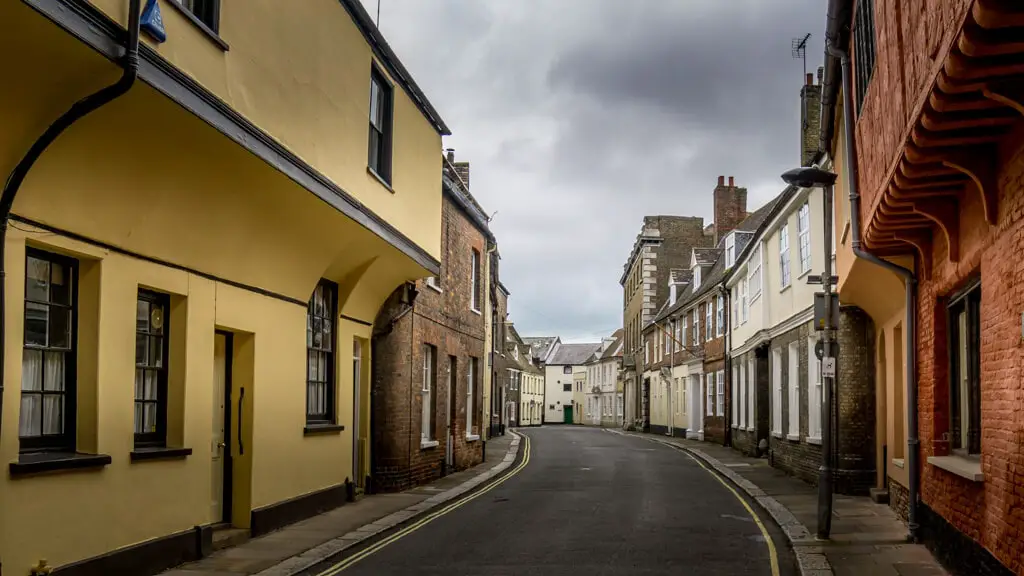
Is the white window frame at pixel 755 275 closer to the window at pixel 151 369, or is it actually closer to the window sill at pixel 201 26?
the window at pixel 151 369

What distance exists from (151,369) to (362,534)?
3680mm

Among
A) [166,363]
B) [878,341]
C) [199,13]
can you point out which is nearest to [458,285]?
[878,341]

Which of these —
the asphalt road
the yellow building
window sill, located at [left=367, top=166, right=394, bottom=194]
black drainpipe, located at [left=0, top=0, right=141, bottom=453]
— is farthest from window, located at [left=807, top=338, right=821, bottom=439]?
black drainpipe, located at [left=0, top=0, right=141, bottom=453]

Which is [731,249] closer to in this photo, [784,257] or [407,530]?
[784,257]

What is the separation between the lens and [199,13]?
8820 mm

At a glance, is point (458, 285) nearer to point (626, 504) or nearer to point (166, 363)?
point (626, 504)

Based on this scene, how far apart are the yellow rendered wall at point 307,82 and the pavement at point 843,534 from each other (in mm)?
Result: 7143

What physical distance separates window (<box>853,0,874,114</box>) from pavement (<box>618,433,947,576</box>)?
5.44m

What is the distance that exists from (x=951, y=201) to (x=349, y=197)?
7.04 m

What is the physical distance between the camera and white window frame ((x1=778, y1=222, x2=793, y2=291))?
22.0 metres

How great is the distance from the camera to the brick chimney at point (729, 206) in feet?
149

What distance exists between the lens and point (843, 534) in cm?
1230

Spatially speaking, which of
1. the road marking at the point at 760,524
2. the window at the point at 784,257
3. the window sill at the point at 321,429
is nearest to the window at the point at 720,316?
the road marking at the point at 760,524

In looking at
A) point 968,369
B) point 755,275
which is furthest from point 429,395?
point 968,369
